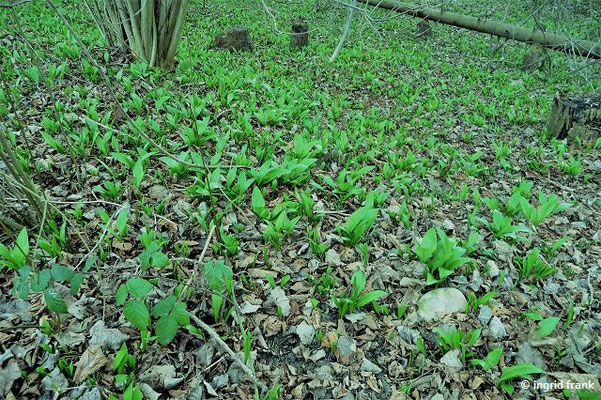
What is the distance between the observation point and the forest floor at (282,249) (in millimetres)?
2020

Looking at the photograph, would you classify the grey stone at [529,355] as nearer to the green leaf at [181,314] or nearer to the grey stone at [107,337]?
the green leaf at [181,314]

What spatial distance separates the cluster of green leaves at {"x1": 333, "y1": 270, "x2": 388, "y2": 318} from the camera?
2.37m

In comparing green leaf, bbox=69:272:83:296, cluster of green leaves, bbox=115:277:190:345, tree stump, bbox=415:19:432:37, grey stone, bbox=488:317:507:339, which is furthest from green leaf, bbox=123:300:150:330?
tree stump, bbox=415:19:432:37

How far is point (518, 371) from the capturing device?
6.61ft

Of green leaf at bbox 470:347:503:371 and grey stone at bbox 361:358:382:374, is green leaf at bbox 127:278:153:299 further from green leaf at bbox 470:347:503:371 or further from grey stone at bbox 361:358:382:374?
green leaf at bbox 470:347:503:371

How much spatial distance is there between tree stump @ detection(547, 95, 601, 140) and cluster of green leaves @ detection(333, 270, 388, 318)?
4648mm

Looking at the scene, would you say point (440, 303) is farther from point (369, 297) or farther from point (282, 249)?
point (282, 249)

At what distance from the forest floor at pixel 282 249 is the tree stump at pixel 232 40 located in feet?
7.34

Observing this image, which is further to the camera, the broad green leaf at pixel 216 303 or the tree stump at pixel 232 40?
the tree stump at pixel 232 40

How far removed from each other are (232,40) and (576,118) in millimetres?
6061

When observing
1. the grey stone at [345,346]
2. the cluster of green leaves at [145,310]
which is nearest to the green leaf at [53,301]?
the cluster of green leaves at [145,310]

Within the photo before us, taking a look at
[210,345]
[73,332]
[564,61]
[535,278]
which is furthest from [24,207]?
[564,61]

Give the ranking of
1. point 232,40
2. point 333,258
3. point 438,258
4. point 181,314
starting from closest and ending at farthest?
point 181,314, point 438,258, point 333,258, point 232,40

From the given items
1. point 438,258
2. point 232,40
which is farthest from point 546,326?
point 232,40
